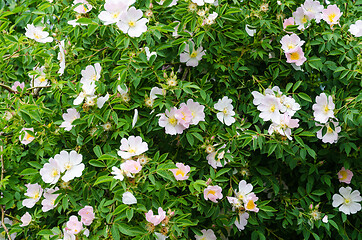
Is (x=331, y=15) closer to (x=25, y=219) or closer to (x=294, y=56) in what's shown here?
(x=294, y=56)

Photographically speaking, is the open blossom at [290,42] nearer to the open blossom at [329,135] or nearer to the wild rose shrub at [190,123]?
the wild rose shrub at [190,123]

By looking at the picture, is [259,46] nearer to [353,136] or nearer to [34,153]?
[353,136]

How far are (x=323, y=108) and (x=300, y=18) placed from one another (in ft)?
1.32

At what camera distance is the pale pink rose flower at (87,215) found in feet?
5.34

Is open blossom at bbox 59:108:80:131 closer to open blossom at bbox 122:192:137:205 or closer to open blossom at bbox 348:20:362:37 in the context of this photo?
open blossom at bbox 122:192:137:205

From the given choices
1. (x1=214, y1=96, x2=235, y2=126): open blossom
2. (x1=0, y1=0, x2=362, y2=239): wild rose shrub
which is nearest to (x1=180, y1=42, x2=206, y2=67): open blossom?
(x1=0, y1=0, x2=362, y2=239): wild rose shrub

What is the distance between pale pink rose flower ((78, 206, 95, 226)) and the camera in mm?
1629

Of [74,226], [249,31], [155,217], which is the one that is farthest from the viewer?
[249,31]

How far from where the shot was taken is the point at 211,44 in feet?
6.25

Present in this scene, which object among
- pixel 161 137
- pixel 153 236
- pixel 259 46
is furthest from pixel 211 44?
pixel 153 236

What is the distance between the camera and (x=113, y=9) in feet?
5.58

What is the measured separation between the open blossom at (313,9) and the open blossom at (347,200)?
28.3 inches

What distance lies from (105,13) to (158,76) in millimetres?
300

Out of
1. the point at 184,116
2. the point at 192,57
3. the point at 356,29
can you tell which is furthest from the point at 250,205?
the point at 356,29
